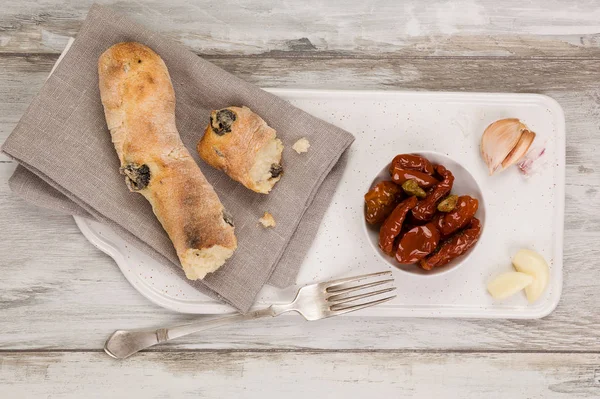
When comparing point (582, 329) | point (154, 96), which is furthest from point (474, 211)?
point (154, 96)

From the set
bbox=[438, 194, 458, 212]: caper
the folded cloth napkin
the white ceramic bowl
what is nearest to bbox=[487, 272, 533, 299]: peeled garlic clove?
the white ceramic bowl

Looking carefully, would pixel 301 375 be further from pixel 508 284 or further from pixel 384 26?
pixel 384 26

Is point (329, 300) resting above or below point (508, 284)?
below

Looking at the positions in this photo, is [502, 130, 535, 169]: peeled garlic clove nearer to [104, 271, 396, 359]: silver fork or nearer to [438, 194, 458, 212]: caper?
[438, 194, 458, 212]: caper

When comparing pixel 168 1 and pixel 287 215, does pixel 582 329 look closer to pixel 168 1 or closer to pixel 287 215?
pixel 287 215

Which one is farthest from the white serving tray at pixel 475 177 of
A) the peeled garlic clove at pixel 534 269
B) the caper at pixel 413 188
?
the caper at pixel 413 188

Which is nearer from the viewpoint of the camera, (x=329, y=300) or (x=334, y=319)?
(x=329, y=300)

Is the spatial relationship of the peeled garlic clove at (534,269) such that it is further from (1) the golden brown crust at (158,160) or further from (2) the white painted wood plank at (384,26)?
(1) the golden brown crust at (158,160)

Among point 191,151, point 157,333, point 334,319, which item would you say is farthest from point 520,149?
point 157,333
